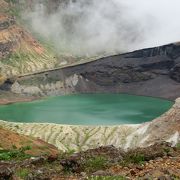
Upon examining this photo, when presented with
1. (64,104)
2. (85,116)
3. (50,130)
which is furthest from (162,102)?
(50,130)

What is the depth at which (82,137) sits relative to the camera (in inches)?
3661

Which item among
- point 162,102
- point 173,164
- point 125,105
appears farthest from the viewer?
point 162,102

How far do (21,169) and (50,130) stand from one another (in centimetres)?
8031

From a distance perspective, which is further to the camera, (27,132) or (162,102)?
(162,102)

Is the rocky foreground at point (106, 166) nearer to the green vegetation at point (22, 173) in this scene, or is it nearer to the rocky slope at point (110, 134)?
the green vegetation at point (22, 173)

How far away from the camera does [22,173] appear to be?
16875 millimetres

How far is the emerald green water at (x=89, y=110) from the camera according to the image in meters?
130

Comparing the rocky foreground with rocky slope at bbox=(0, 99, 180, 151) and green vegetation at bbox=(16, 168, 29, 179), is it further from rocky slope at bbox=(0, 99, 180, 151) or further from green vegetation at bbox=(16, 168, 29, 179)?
rocky slope at bbox=(0, 99, 180, 151)

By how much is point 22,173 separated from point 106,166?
2.88 m

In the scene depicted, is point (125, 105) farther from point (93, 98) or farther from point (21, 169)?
point (21, 169)

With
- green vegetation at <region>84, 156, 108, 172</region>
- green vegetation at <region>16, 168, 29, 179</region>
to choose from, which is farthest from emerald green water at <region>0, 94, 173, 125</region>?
green vegetation at <region>84, 156, 108, 172</region>

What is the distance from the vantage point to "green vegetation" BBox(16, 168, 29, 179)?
16.4 m

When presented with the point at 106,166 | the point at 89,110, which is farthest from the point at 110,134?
the point at 106,166

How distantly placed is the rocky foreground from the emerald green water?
101m
